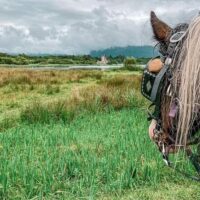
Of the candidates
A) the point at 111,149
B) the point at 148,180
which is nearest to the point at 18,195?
the point at 148,180

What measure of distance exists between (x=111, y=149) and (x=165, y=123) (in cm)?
421

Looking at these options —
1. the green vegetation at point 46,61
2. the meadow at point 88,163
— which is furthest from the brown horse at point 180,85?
the green vegetation at point 46,61

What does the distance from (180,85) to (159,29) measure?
24 centimetres

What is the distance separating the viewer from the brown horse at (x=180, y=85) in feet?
6.59

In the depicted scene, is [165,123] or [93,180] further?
[93,180]

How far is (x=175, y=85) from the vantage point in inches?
82.9

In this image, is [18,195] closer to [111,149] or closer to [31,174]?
[31,174]

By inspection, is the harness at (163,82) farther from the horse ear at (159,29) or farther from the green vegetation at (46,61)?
the green vegetation at (46,61)

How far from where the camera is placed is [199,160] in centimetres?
235

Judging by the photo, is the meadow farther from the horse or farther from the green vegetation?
the green vegetation

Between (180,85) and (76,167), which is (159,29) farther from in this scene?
(76,167)

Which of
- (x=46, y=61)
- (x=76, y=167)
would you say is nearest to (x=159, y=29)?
(x=76, y=167)

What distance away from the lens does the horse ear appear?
6.89ft

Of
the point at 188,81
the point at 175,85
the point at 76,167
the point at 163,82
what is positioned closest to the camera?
the point at 188,81
